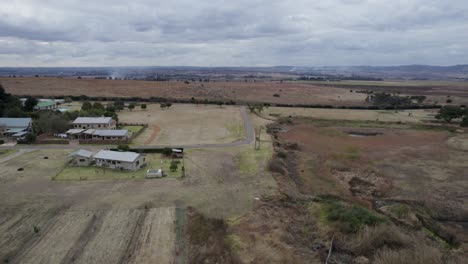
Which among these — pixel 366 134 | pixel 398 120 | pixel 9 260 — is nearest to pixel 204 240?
pixel 9 260

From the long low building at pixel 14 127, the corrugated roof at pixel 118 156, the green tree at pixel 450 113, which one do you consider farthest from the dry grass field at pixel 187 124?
the green tree at pixel 450 113

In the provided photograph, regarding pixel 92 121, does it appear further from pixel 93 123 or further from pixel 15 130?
pixel 15 130

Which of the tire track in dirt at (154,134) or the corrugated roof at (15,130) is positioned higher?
the corrugated roof at (15,130)

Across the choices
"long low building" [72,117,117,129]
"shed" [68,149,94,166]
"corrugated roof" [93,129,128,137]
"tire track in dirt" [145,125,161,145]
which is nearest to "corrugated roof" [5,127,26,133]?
"long low building" [72,117,117,129]

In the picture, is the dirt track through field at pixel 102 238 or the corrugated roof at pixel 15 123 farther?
the corrugated roof at pixel 15 123

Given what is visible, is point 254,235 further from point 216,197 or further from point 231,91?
point 231,91

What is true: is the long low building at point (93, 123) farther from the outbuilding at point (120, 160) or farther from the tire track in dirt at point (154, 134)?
the outbuilding at point (120, 160)

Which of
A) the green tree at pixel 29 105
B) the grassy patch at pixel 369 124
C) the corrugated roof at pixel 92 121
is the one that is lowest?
the grassy patch at pixel 369 124
